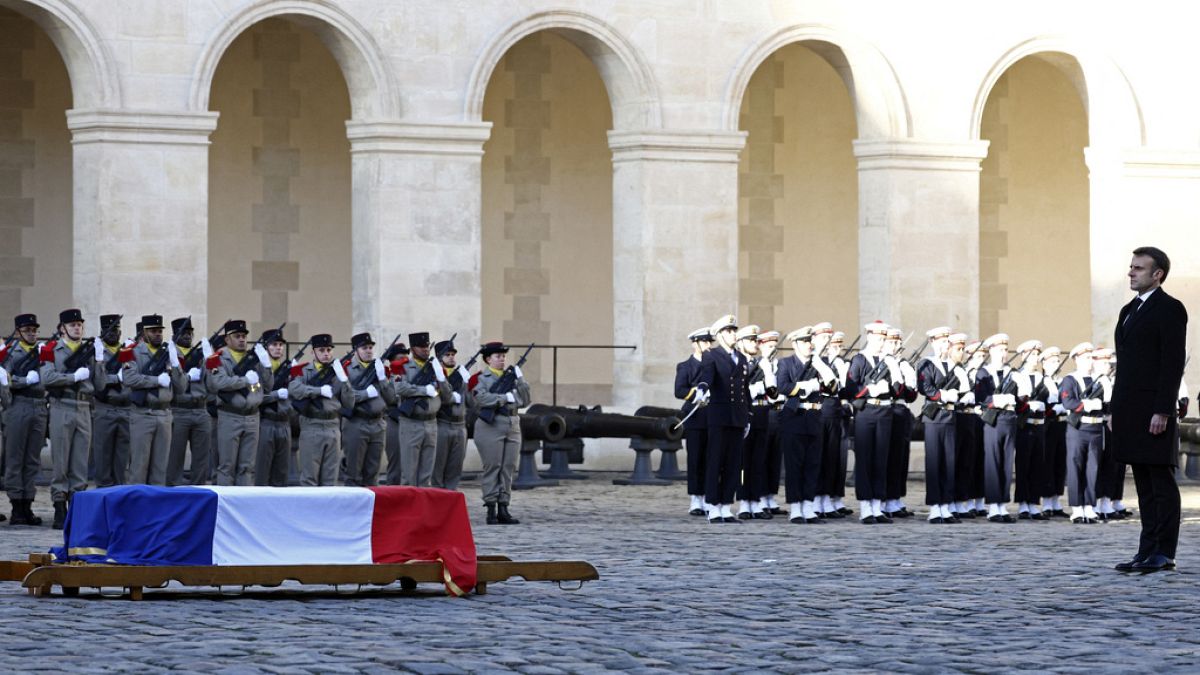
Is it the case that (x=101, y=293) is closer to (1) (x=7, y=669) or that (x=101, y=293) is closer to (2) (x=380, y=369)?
(2) (x=380, y=369)

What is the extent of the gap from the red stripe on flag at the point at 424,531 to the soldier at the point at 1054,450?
8705mm

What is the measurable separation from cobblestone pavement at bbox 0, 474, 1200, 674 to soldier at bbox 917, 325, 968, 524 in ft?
10.7

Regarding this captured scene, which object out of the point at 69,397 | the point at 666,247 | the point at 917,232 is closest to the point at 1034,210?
the point at 917,232

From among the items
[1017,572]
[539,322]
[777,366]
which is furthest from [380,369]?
[539,322]

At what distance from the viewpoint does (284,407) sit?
1748cm

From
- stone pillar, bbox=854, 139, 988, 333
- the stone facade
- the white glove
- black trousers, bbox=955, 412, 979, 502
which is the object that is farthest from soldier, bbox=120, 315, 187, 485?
stone pillar, bbox=854, 139, 988, 333

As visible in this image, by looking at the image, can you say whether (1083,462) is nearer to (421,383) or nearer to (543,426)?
(421,383)

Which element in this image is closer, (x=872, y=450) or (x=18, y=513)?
(x=18, y=513)

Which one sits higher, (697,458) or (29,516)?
(697,458)

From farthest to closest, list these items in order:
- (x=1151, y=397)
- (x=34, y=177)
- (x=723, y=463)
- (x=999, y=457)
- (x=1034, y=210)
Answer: (x=1034, y=210), (x=34, y=177), (x=999, y=457), (x=723, y=463), (x=1151, y=397)

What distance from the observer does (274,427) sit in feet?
57.8

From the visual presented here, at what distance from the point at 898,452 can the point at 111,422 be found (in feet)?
21.2

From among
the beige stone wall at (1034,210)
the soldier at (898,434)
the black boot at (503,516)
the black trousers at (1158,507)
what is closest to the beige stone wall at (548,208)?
the beige stone wall at (1034,210)

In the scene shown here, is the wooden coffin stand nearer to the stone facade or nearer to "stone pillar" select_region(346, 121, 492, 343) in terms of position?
the stone facade
